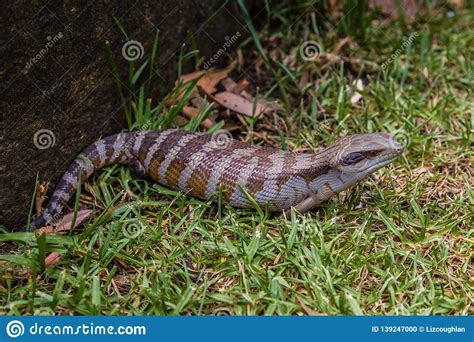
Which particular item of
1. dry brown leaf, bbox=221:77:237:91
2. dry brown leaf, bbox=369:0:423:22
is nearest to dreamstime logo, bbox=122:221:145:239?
dry brown leaf, bbox=221:77:237:91

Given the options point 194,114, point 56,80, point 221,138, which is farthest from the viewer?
point 194,114

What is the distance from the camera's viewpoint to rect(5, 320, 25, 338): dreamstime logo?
14.0 ft

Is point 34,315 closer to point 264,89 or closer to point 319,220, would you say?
point 319,220

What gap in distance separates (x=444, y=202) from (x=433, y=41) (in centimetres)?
263

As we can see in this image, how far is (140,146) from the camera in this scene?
5785mm

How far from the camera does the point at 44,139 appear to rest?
17.1 feet

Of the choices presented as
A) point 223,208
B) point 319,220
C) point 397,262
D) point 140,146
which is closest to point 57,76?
point 140,146

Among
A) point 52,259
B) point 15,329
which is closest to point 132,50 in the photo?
point 52,259

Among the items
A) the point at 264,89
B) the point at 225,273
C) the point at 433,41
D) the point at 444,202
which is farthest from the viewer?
the point at 433,41

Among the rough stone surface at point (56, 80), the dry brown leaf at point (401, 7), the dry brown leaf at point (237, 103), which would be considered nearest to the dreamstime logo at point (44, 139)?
the rough stone surface at point (56, 80)

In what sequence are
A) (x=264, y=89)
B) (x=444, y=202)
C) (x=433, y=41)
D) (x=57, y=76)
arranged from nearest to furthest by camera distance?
Answer: 1. (x=57, y=76)
2. (x=444, y=202)
3. (x=264, y=89)
4. (x=433, y=41)
